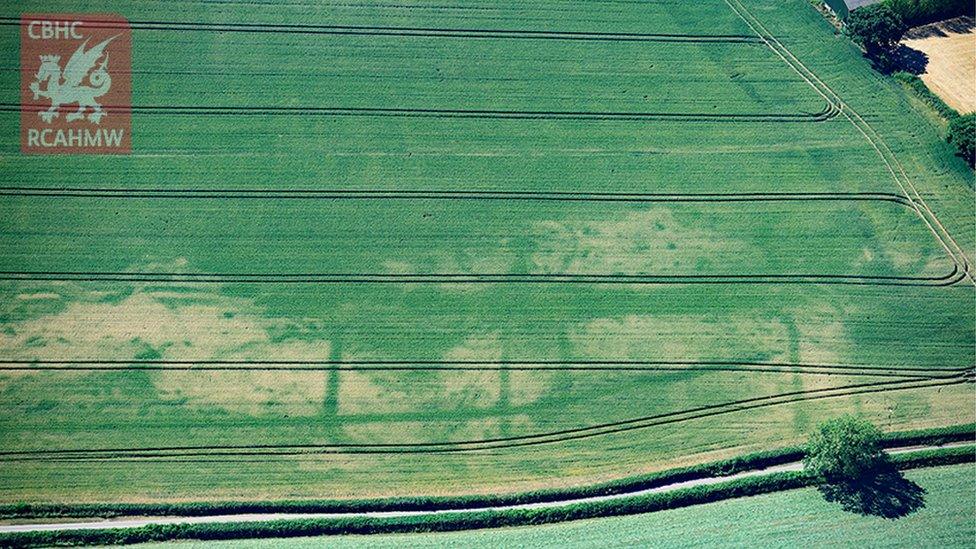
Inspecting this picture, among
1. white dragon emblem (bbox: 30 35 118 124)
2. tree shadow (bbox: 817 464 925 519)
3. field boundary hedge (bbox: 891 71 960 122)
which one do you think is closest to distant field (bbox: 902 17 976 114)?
field boundary hedge (bbox: 891 71 960 122)

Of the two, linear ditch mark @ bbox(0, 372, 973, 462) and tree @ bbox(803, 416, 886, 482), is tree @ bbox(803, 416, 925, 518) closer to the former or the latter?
tree @ bbox(803, 416, 886, 482)

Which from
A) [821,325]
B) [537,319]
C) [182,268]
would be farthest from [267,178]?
[821,325]

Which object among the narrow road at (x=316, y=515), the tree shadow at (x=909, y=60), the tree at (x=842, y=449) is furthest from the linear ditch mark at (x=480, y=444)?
the tree shadow at (x=909, y=60)

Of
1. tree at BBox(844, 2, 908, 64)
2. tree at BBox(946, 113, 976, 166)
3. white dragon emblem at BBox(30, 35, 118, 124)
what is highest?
tree at BBox(844, 2, 908, 64)

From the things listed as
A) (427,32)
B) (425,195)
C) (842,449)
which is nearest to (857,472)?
(842,449)

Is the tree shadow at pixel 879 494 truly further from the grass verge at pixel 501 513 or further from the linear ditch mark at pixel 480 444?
the linear ditch mark at pixel 480 444

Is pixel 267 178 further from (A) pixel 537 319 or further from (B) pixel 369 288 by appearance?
(A) pixel 537 319
